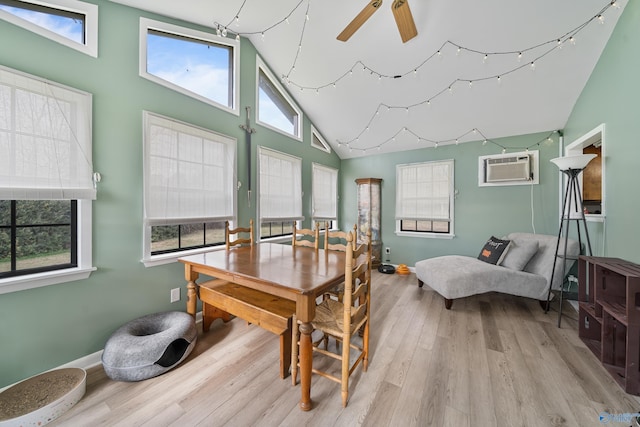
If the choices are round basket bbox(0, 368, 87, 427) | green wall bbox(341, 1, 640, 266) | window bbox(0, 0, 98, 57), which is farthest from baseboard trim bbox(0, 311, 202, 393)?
green wall bbox(341, 1, 640, 266)

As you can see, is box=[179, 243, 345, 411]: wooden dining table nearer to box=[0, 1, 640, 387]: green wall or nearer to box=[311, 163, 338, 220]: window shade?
box=[0, 1, 640, 387]: green wall

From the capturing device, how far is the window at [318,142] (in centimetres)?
441

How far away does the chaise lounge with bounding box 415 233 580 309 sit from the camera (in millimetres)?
2782

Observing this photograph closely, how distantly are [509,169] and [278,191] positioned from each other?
3.76 metres

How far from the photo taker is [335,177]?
16.6 ft

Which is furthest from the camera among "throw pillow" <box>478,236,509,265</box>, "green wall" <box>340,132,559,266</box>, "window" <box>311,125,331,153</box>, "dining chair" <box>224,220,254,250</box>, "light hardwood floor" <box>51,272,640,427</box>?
"window" <box>311,125,331,153</box>

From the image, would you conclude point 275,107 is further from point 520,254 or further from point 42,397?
point 520,254

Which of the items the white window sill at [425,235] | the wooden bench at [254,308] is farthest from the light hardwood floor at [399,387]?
the white window sill at [425,235]

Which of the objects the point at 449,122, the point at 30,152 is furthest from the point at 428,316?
the point at 30,152

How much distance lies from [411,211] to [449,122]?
1687 millimetres

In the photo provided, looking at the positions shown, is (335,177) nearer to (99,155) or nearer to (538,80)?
(538,80)

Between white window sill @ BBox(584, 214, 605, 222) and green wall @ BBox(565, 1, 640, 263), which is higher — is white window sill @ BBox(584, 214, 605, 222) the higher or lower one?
the lower one

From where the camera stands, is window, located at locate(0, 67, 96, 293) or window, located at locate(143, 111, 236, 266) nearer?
window, located at locate(0, 67, 96, 293)

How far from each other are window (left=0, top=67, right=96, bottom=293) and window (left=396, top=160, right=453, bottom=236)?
449cm
